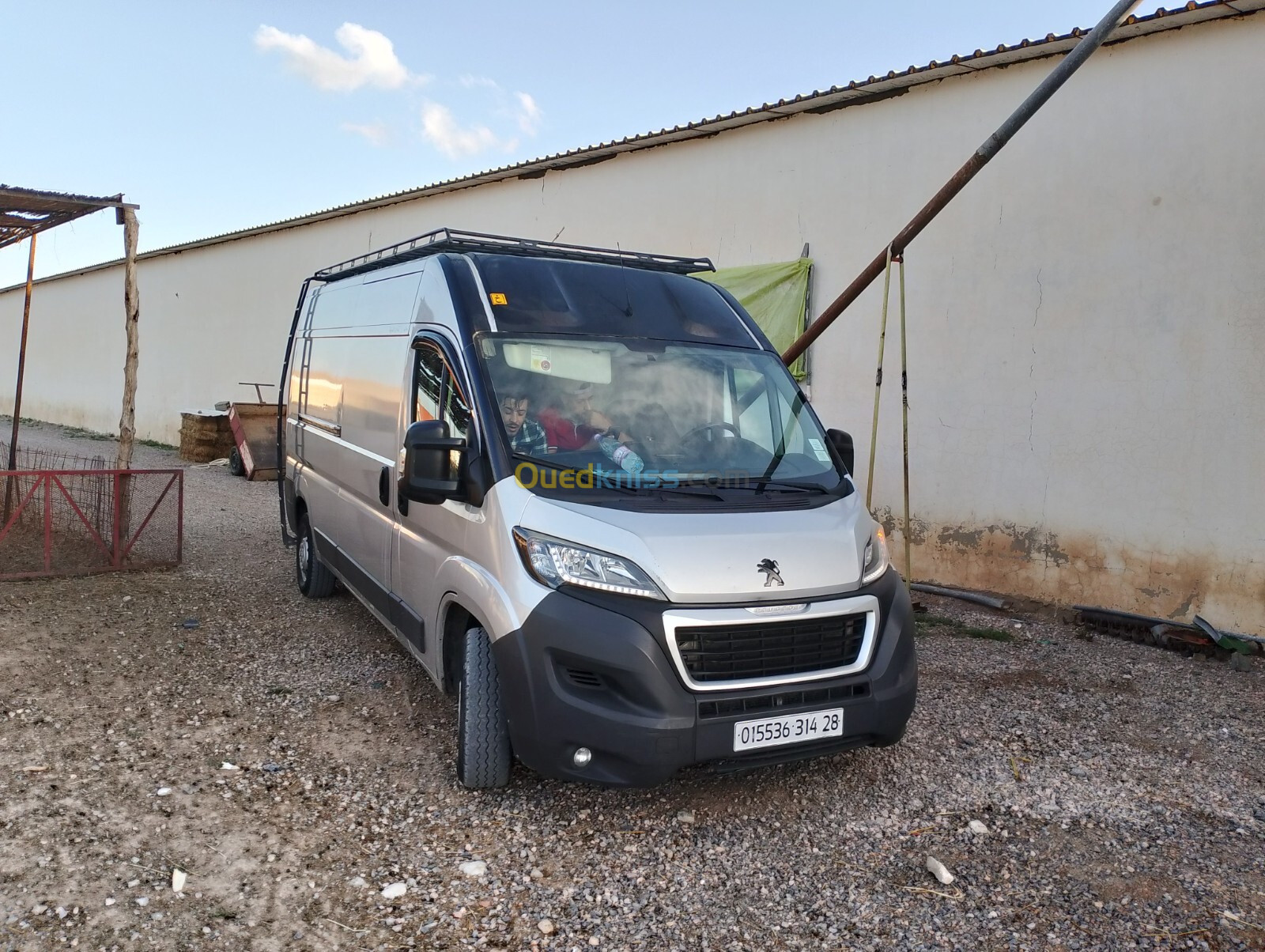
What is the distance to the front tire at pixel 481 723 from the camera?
3.77 meters

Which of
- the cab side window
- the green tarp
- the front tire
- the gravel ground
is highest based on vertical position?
the green tarp

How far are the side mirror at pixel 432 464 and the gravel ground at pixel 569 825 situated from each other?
50.1 inches

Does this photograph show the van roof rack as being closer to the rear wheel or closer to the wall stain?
the rear wheel

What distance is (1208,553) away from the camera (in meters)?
6.65

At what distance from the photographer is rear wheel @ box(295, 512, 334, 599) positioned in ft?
22.3

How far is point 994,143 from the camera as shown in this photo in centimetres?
573

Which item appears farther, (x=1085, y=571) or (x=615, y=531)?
(x=1085, y=571)

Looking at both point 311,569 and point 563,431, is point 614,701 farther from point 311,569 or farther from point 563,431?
point 311,569

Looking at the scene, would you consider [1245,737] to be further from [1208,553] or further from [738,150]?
[738,150]

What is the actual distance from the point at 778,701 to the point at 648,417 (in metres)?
1.35

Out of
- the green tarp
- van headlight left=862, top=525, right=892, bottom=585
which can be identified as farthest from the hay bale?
van headlight left=862, top=525, right=892, bottom=585

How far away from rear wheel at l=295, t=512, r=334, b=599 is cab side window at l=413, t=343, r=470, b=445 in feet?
8.65

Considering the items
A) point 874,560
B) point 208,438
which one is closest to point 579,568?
point 874,560

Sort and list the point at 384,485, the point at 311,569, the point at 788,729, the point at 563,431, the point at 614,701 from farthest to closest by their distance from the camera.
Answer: the point at 311,569 < the point at 384,485 < the point at 563,431 < the point at 788,729 < the point at 614,701
